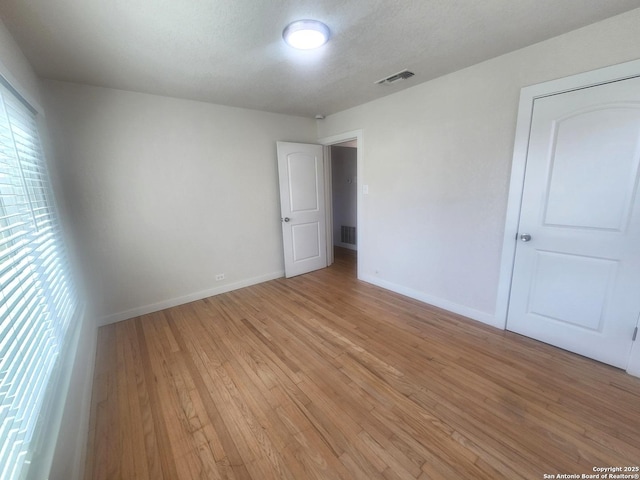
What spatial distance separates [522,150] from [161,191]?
352cm

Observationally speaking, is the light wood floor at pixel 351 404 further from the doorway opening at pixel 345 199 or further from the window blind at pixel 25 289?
the doorway opening at pixel 345 199

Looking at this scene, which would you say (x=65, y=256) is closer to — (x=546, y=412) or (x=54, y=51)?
(x=54, y=51)

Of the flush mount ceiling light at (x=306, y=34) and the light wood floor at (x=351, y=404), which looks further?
the flush mount ceiling light at (x=306, y=34)

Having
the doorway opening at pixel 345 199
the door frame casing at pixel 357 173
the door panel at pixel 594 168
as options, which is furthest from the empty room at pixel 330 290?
the doorway opening at pixel 345 199

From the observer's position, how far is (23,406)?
95 centimetres

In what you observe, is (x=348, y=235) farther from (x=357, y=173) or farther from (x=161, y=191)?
(x=161, y=191)

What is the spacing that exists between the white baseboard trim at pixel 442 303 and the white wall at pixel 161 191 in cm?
178

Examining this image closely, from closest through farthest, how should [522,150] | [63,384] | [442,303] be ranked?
[63,384]
[522,150]
[442,303]

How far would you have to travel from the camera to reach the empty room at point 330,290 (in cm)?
135

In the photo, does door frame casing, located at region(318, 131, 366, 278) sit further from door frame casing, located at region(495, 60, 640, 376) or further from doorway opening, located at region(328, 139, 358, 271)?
door frame casing, located at region(495, 60, 640, 376)

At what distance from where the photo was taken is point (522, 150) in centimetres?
209

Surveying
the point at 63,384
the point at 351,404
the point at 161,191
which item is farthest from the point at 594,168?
the point at 161,191

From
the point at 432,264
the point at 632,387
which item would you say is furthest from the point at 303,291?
the point at 632,387

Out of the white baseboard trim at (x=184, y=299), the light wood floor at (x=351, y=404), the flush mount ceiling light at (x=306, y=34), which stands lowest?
the light wood floor at (x=351, y=404)
